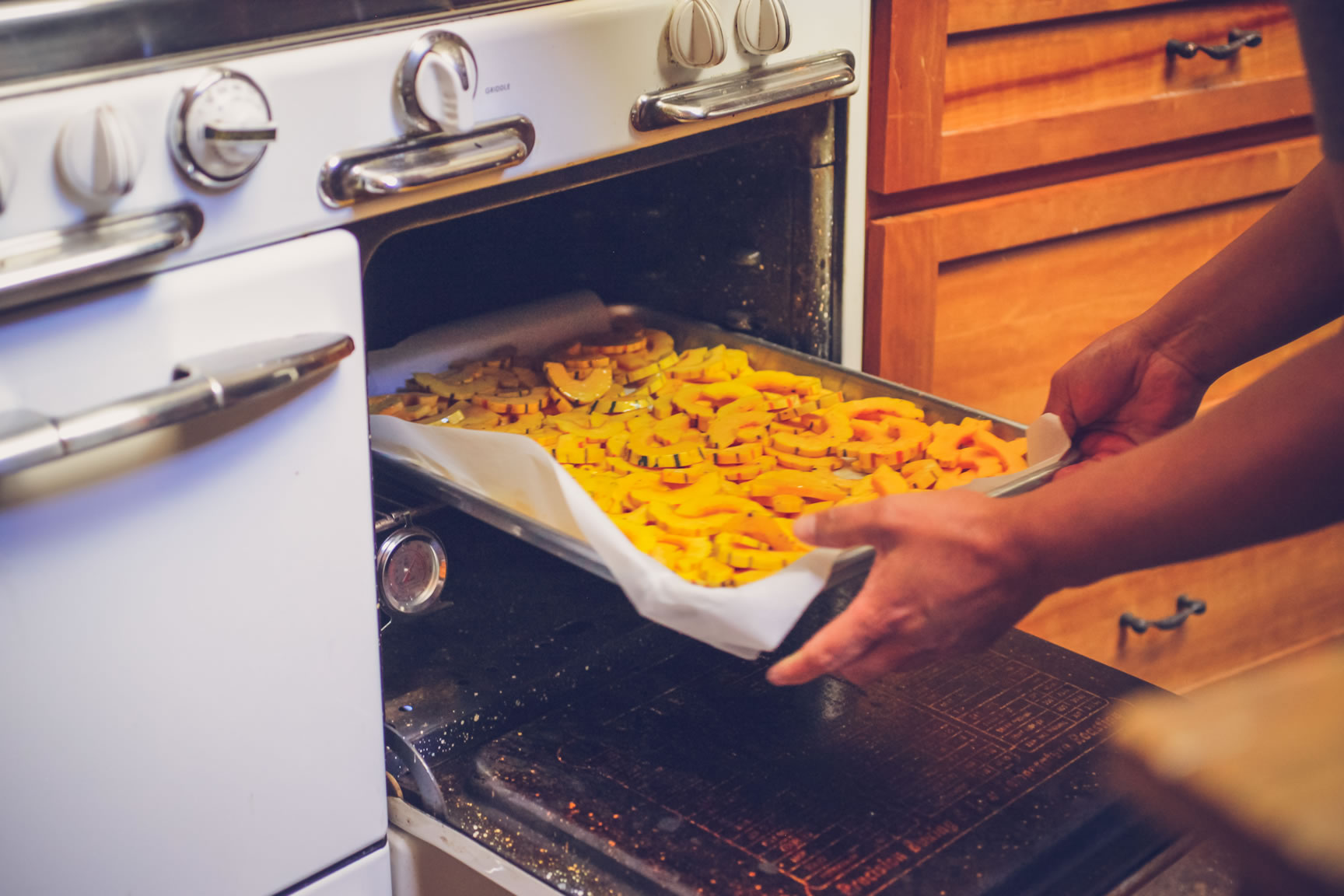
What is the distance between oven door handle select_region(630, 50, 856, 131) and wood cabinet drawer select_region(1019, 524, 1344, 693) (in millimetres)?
587

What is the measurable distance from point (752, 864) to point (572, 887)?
101mm

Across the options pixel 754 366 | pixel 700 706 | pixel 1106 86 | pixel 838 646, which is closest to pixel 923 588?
pixel 838 646

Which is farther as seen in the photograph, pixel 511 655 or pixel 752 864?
pixel 511 655

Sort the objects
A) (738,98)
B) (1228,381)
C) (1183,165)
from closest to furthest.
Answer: (738,98)
(1183,165)
(1228,381)

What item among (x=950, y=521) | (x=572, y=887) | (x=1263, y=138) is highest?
(x=1263, y=138)

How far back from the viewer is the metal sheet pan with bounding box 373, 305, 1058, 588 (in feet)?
2.39

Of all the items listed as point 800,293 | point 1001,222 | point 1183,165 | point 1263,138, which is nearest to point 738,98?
point 800,293

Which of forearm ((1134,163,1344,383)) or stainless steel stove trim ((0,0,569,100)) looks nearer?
stainless steel stove trim ((0,0,569,100))

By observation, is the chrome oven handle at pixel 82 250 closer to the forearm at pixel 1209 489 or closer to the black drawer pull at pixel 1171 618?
the forearm at pixel 1209 489

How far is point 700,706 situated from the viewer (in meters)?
0.85

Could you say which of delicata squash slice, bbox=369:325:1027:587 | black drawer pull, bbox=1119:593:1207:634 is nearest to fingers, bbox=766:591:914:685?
delicata squash slice, bbox=369:325:1027:587

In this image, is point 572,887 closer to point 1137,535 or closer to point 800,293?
point 1137,535

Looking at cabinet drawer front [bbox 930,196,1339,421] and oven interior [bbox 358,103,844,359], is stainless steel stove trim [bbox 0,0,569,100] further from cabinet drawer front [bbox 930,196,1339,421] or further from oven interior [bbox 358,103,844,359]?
cabinet drawer front [bbox 930,196,1339,421]

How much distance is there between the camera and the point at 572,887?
66cm
